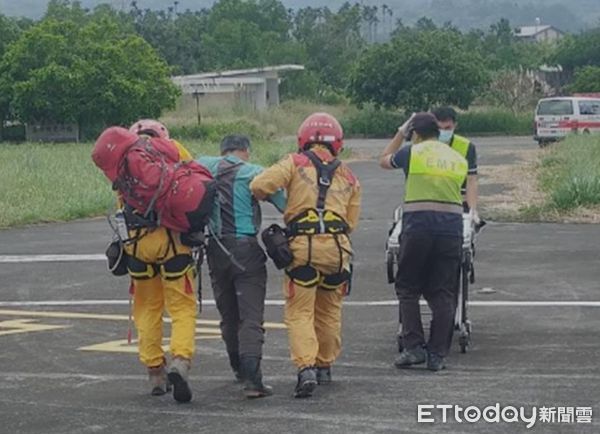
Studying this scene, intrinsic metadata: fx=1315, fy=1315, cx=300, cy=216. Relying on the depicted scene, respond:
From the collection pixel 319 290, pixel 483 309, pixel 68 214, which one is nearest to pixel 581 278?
pixel 483 309

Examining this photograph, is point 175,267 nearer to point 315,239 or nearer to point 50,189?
point 315,239

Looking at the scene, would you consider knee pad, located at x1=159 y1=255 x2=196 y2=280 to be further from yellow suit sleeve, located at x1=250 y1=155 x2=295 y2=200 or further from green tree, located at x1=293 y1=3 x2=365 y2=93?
green tree, located at x1=293 y1=3 x2=365 y2=93

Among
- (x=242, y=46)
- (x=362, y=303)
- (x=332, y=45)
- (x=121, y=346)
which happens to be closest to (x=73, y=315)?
(x=121, y=346)

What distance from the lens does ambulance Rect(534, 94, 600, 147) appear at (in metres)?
44.4

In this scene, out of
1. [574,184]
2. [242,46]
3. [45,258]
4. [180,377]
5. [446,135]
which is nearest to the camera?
[180,377]

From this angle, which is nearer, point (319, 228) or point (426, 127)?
point (319, 228)

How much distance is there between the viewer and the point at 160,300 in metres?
8.60

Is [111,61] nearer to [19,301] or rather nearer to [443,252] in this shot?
[19,301]

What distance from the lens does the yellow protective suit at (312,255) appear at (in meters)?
8.57

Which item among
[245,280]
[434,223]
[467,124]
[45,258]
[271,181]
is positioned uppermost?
[271,181]

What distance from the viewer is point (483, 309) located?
12.1m

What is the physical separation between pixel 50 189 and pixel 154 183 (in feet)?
57.5

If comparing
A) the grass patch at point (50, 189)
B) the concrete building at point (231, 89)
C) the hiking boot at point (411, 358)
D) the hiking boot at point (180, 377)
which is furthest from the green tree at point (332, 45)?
the hiking boot at point (180, 377)

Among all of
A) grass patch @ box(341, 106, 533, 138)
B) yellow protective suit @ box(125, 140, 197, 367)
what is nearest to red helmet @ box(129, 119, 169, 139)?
yellow protective suit @ box(125, 140, 197, 367)
